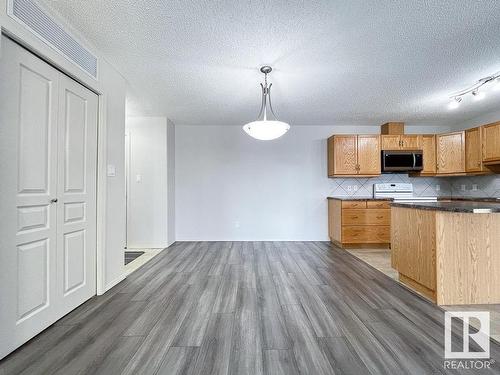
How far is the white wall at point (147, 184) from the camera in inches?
172

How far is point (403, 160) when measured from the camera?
4.40 meters

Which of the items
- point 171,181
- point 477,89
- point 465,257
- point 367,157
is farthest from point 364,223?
point 171,181

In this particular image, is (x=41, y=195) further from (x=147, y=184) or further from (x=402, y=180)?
(x=402, y=180)

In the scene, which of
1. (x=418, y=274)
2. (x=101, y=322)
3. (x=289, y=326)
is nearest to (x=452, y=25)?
(x=418, y=274)

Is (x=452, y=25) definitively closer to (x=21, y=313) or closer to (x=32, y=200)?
(x=32, y=200)

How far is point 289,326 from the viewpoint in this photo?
5.82 feet

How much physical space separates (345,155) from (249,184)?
6.53 feet

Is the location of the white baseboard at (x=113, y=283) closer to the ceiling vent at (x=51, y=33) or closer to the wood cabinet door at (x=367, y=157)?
the ceiling vent at (x=51, y=33)

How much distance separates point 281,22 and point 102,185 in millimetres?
2322

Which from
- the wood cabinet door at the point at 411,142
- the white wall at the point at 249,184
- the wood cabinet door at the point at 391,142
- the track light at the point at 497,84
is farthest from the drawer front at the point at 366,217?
the track light at the point at 497,84

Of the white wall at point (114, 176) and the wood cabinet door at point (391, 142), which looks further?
the wood cabinet door at point (391, 142)

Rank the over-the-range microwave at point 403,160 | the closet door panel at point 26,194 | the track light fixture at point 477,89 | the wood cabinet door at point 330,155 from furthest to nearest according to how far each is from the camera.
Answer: the wood cabinet door at point 330,155
the over-the-range microwave at point 403,160
the track light fixture at point 477,89
the closet door panel at point 26,194

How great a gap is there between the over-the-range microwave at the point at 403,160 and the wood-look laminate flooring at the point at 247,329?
2.42 m

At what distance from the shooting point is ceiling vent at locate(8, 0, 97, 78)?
1.56m
